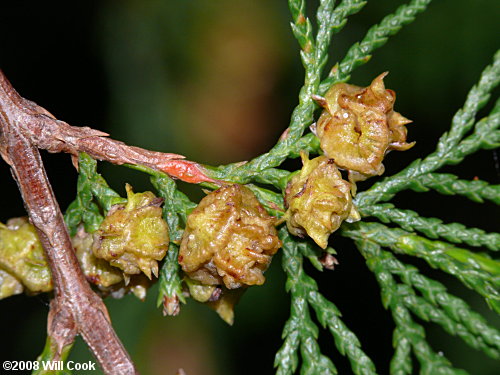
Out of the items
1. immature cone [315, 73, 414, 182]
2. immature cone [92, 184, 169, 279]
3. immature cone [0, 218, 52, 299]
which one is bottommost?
immature cone [0, 218, 52, 299]

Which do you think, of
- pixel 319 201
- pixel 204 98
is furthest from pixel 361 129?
pixel 204 98

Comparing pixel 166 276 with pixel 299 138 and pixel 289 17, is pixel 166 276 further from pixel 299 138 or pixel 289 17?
pixel 289 17

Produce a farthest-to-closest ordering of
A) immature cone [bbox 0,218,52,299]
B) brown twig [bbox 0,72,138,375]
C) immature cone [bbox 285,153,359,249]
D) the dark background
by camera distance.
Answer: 1. the dark background
2. immature cone [bbox 0,218,52,299]
3. brown twig [bbox 0,72,138,375]
4. immature cone [bbox 285,153,359,249]

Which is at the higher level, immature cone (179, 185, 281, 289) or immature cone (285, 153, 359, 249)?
immature cone (285, 153, 359, 249)

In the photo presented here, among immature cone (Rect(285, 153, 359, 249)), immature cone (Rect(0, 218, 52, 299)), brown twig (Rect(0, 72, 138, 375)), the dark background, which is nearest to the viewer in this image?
immature cone (Rect(285, 153, 359, 249))

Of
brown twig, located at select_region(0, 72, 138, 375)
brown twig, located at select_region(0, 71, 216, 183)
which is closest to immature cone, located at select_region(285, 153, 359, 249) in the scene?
brown twig, located at select_region(0, 71, 216, 183)

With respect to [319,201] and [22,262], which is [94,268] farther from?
[319,201]

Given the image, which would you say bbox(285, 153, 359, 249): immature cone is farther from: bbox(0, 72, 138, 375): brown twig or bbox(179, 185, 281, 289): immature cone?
bbox(0, 72, 138, 375): brown twig

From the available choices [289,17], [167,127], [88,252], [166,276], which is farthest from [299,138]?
A: [289,17]
